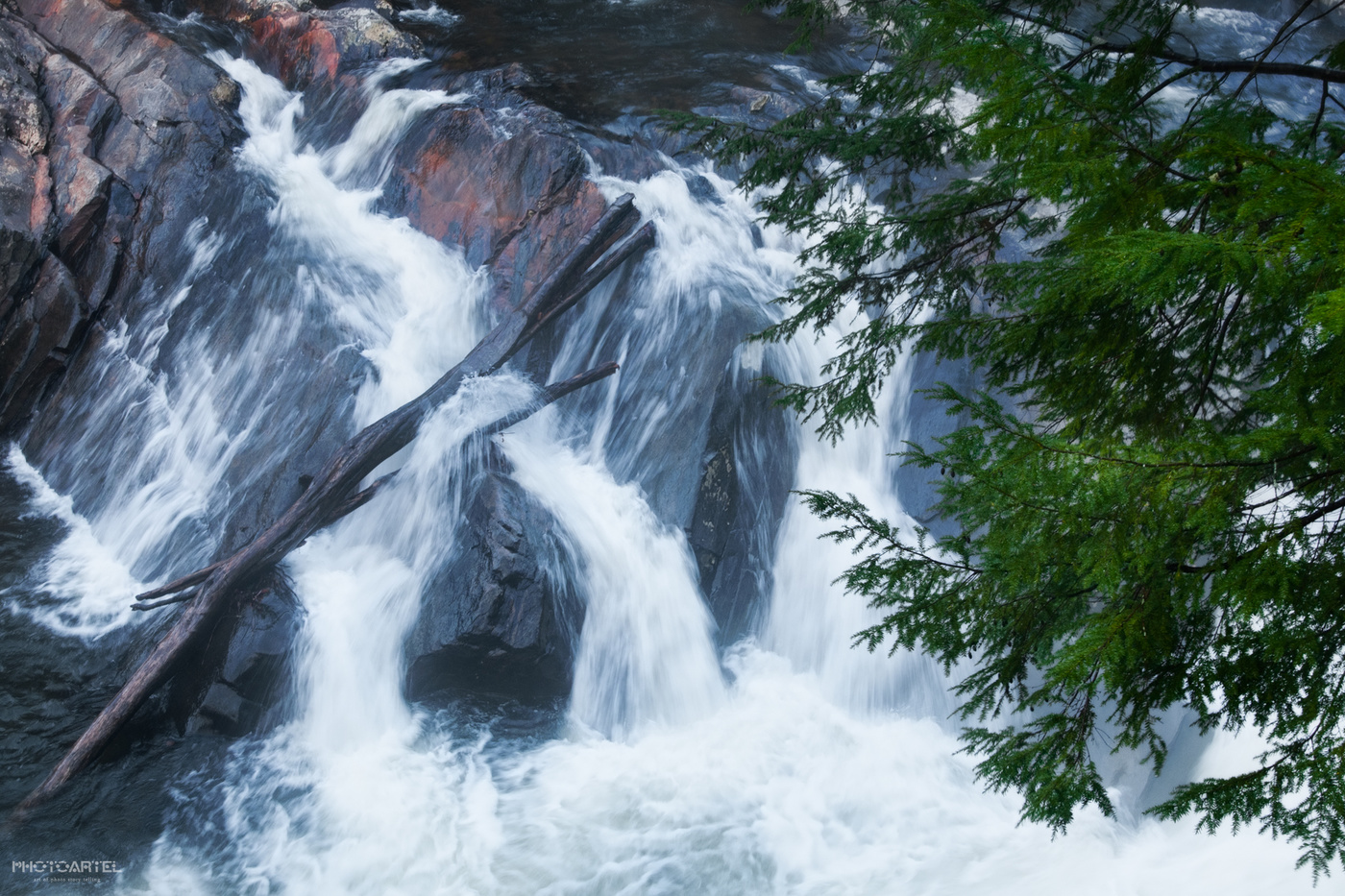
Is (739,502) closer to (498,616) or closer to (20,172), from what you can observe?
(498,616)

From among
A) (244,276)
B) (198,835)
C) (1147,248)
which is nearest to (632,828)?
(198,835)

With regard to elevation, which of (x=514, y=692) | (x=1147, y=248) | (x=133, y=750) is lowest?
(x=133, y=750)

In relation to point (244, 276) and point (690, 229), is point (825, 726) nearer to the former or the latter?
point (690, 229)

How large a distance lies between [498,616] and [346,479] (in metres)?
2.12

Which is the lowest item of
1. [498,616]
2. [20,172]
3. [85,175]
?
[498,616]

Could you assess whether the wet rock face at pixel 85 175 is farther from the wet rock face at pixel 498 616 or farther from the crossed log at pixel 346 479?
the wet rock face at pixel 498 616

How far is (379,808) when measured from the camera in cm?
638

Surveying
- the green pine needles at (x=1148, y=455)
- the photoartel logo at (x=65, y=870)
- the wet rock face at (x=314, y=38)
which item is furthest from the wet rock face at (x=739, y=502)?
the wet rock face at (x=314, y=38)

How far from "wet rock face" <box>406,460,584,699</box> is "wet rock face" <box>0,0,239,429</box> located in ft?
20.0

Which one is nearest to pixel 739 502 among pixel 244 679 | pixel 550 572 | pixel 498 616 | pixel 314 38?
pixel 550 572

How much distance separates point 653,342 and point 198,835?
19.2ft

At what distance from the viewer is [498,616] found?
7.04 m

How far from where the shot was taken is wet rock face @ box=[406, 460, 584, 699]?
23.2 feet

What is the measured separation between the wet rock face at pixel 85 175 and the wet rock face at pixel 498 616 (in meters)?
6.09
